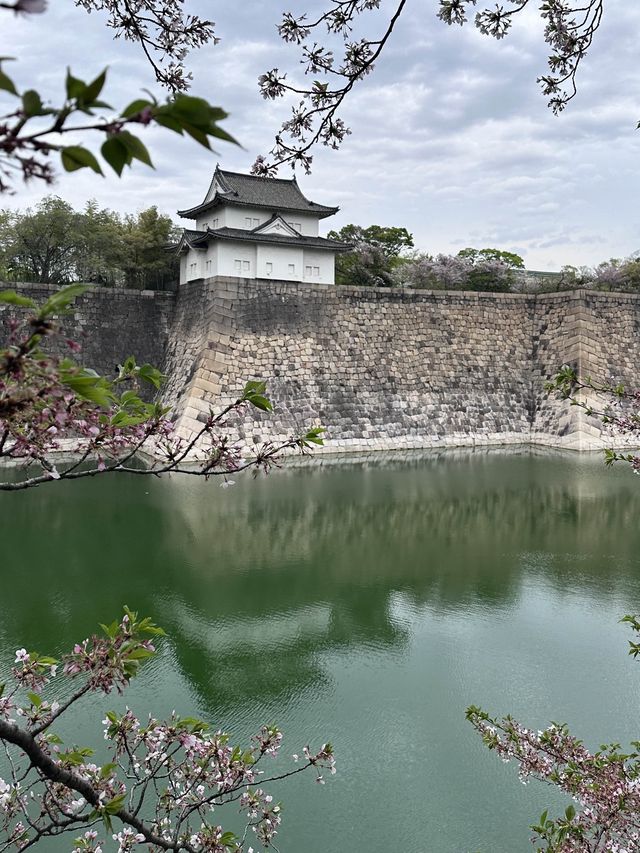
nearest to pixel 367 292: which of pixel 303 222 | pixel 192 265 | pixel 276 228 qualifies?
pixel 303 222

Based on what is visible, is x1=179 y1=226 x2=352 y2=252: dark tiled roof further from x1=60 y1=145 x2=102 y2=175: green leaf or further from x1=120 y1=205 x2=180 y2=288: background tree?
x1=60 y1=145 x2=102 y2=175: green leaf

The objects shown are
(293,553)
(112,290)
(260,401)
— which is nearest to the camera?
(260,401)

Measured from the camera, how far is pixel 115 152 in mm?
739

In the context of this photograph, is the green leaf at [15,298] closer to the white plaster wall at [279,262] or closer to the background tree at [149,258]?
the white plaster wall at [279,262]

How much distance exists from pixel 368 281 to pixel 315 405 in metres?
8.91

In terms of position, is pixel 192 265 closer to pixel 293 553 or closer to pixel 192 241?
pixel 192 241

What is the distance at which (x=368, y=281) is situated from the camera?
73.0ft

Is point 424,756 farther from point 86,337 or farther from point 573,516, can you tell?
point 86,337

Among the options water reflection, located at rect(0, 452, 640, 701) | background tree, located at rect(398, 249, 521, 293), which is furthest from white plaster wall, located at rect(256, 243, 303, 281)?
background tree, located at rect(398, 249, 521, 293)

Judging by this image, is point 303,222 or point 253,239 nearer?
point 253,239

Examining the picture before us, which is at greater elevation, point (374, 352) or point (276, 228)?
point (276, 228)

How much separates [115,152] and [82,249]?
1860 cm

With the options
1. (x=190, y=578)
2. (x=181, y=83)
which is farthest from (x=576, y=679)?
(x=181, y=83)

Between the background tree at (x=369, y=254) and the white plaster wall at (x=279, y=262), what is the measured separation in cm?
663
